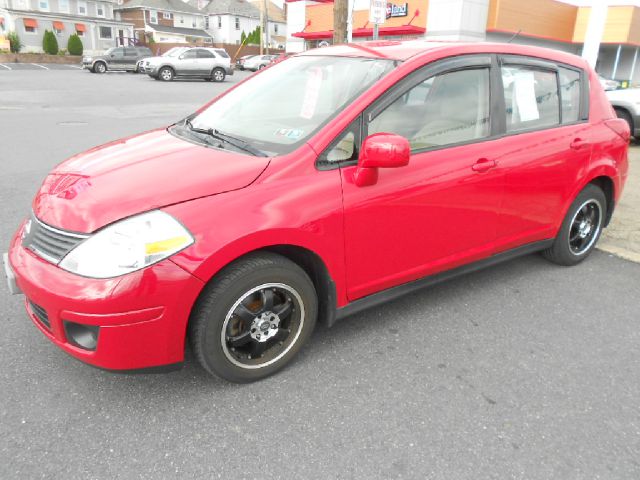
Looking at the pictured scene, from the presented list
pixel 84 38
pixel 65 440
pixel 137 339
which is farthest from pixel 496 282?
pixel 84 38

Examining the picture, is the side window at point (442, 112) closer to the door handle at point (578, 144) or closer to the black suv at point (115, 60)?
the door handle at point (578, 144)

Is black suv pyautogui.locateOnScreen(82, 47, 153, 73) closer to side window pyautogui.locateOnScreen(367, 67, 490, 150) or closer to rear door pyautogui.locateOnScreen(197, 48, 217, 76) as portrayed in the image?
rear door pyautogui.locateOnScreen(197, 48, 217, 76)

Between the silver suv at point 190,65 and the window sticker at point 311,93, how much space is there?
25.0m

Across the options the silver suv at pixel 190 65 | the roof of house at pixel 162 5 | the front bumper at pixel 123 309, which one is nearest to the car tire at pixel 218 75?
the silver suv at pixel 190 65

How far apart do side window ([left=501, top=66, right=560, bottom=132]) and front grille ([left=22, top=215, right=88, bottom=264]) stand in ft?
8.82

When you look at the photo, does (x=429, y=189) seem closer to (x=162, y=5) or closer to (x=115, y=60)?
(x=115, y=60)

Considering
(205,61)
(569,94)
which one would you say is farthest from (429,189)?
(205,61)

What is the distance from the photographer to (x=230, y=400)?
256 cm

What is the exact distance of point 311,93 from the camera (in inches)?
123

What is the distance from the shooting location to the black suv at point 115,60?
30781 millimetres

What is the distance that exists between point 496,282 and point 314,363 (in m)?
1.80

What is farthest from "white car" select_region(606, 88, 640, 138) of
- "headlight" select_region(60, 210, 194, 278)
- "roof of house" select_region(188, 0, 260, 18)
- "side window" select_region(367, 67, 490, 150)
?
"roof of house" select_region(188, 0, 260, 18)

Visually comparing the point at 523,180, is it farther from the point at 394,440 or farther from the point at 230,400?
the point at 230,400

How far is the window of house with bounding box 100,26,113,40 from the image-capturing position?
57125 millimetres
